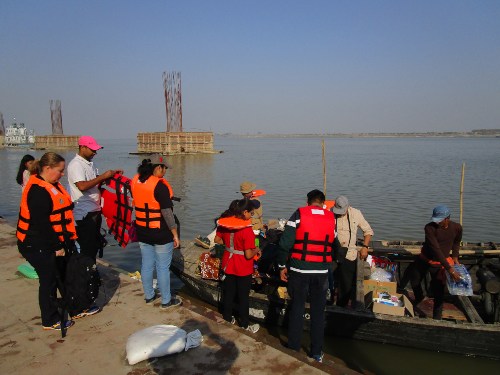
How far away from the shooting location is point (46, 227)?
12.7 feet

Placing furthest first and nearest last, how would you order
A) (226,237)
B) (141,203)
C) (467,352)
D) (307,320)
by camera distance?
(307,320) → (467,352) → (226,237) → (141,203)

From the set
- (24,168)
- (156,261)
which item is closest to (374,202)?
(156,261)

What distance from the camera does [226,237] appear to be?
4.96 metres

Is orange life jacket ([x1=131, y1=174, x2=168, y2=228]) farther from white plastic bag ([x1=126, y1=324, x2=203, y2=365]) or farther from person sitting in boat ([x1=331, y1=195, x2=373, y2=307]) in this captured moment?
person sitting in boat ([x1=331, y1=195, x2=373, y2=307])

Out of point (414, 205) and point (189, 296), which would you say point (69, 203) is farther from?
point (414, 205)

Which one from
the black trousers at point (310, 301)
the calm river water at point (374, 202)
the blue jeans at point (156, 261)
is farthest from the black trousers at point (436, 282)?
the blue jeans at point (156, 261)

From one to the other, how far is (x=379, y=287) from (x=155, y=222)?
13.2 feet

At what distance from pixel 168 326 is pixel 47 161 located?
7.07 ft

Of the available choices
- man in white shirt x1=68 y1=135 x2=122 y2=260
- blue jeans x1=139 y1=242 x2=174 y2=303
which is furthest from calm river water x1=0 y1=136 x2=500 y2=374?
man in white shirt x1=68 y1=135 x2=122 y2=260

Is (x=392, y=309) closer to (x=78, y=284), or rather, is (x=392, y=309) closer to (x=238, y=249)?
(x=238, y=249)

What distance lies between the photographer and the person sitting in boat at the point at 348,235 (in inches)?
224

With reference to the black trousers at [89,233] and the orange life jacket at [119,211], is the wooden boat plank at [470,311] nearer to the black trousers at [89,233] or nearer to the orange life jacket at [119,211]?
the orange life jacket at [119,211]

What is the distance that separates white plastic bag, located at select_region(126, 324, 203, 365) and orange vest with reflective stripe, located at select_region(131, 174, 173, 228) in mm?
1320

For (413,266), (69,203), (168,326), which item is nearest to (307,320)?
(413,266)
